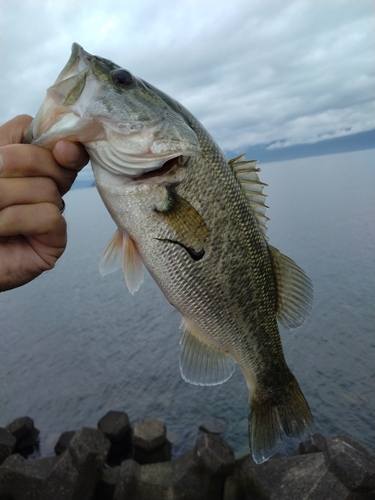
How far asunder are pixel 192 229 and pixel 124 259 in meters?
0.58

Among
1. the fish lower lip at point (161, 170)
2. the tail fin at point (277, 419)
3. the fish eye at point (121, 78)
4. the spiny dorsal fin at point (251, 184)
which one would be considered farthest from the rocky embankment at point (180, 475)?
the fish eye at point (121, 78)

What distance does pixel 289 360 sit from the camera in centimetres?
1163

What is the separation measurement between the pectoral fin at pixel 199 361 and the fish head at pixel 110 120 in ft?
4.67

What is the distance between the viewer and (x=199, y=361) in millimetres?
3203

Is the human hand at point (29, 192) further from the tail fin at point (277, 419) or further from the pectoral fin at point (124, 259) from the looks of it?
the tail fin at point (277, 419)

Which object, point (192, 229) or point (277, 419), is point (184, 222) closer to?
point (192, 229)

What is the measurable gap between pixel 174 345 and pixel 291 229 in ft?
50.0

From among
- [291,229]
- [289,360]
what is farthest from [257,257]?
[291,229]

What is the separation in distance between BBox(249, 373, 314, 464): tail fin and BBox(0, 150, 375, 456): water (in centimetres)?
570

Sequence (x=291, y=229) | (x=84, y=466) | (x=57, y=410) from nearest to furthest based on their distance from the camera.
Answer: (x=84, y=466), (x=57, y=410), (x=291, y=229)

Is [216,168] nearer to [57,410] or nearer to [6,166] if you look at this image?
[6,166]

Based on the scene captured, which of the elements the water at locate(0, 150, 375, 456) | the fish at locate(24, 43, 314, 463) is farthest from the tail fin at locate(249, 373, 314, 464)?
the water at locate(0, 150, 375, 456)

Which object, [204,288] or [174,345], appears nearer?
[204,288]

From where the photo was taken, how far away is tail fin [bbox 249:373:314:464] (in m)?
3.18
